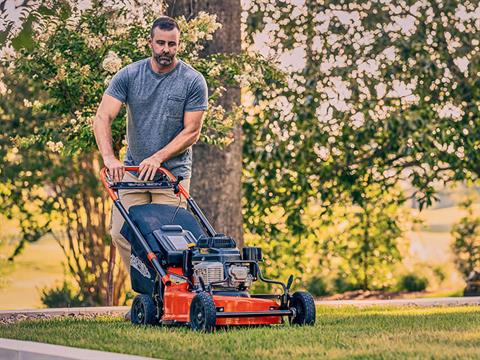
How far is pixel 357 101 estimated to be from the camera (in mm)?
14195

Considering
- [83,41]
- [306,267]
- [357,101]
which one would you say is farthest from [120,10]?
[306,267]

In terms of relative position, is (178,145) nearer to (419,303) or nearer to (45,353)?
(45,353)

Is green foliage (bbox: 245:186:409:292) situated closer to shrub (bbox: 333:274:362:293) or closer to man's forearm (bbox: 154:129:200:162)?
shrub (bbox: 333:274:362:293)

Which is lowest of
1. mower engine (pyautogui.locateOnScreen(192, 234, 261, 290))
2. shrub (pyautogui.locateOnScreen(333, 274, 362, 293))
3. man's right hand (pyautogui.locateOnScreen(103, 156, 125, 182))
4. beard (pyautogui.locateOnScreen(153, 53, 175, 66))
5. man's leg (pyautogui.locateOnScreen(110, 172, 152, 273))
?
mower engine (pyautogui.locateOnScreen(192, 234, 261, 290))

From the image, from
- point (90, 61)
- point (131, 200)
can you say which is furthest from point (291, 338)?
point (90, 61)

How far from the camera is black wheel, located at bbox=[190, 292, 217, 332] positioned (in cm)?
731

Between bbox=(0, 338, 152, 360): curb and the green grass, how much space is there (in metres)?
0.22

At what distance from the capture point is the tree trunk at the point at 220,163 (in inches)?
489

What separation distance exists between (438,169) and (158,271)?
23.6 feet

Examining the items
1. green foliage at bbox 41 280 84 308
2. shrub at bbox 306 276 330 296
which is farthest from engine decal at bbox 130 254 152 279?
shrub at bbox 306 276 330 296

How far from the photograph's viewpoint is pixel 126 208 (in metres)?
8.86

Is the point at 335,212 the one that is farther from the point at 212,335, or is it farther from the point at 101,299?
the point at 212,335

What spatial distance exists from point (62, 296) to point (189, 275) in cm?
777

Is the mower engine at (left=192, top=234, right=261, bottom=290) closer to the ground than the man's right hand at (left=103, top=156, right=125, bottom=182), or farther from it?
closer to the ground
